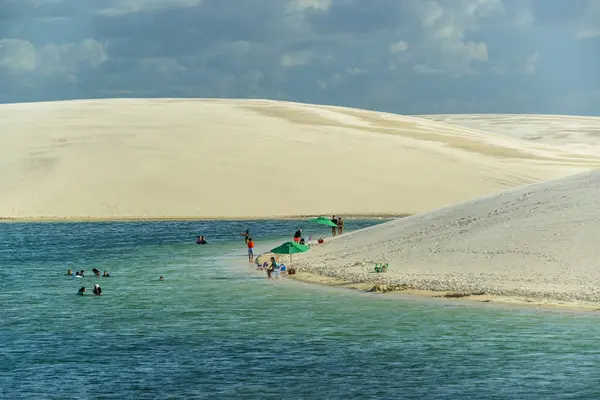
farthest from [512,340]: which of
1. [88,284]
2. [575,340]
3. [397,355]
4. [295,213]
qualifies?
[295,213]

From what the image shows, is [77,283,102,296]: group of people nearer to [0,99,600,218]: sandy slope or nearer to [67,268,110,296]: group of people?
[67,268,110,296]: group of people

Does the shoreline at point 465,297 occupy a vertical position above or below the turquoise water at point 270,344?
above

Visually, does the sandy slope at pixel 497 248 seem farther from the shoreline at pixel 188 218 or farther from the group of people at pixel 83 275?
the shoreline at pixel 188 218

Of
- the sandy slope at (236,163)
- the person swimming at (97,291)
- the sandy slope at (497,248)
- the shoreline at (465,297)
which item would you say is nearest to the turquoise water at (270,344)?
the person swimming at (97,291)

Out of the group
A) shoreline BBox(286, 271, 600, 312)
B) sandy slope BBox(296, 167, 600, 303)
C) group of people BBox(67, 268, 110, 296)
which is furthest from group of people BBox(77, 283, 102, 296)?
sandy slope BBox(296, 167, 600, 303)

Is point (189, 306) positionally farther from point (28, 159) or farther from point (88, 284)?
point (28, 159)

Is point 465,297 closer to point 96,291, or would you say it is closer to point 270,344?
point 270,344
